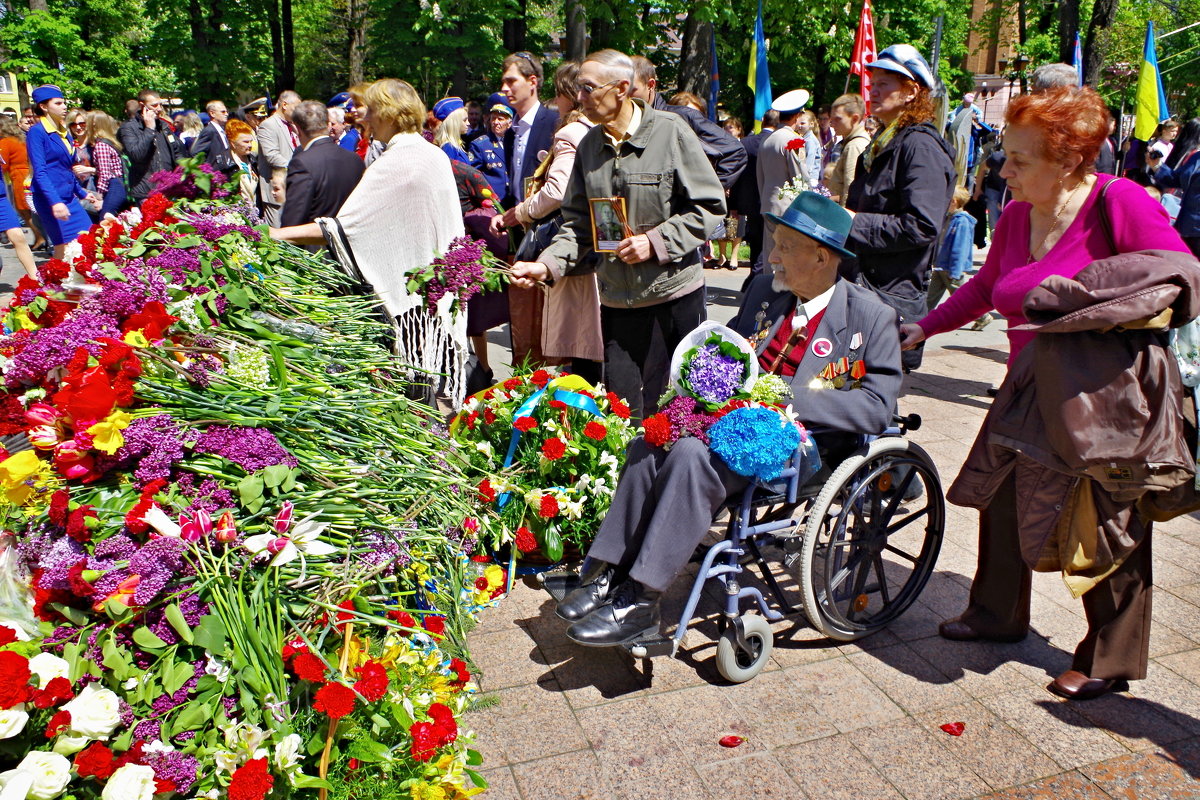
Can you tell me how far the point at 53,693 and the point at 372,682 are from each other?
1.97ft

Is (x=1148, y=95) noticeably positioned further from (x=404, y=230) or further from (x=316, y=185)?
(x=316, y=185)

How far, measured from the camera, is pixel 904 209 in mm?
3912

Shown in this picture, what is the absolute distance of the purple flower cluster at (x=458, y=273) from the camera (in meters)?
4.38

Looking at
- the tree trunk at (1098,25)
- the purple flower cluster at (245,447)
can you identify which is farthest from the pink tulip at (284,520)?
the tree trunk at (1098,25)

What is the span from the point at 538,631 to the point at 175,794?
165 cm

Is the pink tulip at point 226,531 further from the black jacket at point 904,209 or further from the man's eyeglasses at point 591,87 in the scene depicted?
the black jacket at point 904,209

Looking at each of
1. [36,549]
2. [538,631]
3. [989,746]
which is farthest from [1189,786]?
[36,549]

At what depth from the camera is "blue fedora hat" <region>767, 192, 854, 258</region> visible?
3.07m

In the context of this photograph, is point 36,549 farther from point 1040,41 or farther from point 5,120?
point 1040,41

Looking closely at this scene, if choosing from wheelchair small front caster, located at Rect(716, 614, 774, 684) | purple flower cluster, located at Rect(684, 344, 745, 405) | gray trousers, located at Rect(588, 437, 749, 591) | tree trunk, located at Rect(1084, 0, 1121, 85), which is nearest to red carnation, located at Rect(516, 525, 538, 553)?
gray trousers, located at Rect(588, 437, 749, 591)

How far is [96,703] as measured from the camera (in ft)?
5.99

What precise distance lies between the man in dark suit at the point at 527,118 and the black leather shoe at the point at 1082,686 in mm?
4083

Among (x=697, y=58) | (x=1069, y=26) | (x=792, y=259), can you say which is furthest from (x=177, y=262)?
(x=1069, y=26)

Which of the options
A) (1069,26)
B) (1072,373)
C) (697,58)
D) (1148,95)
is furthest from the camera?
(1069,26)
